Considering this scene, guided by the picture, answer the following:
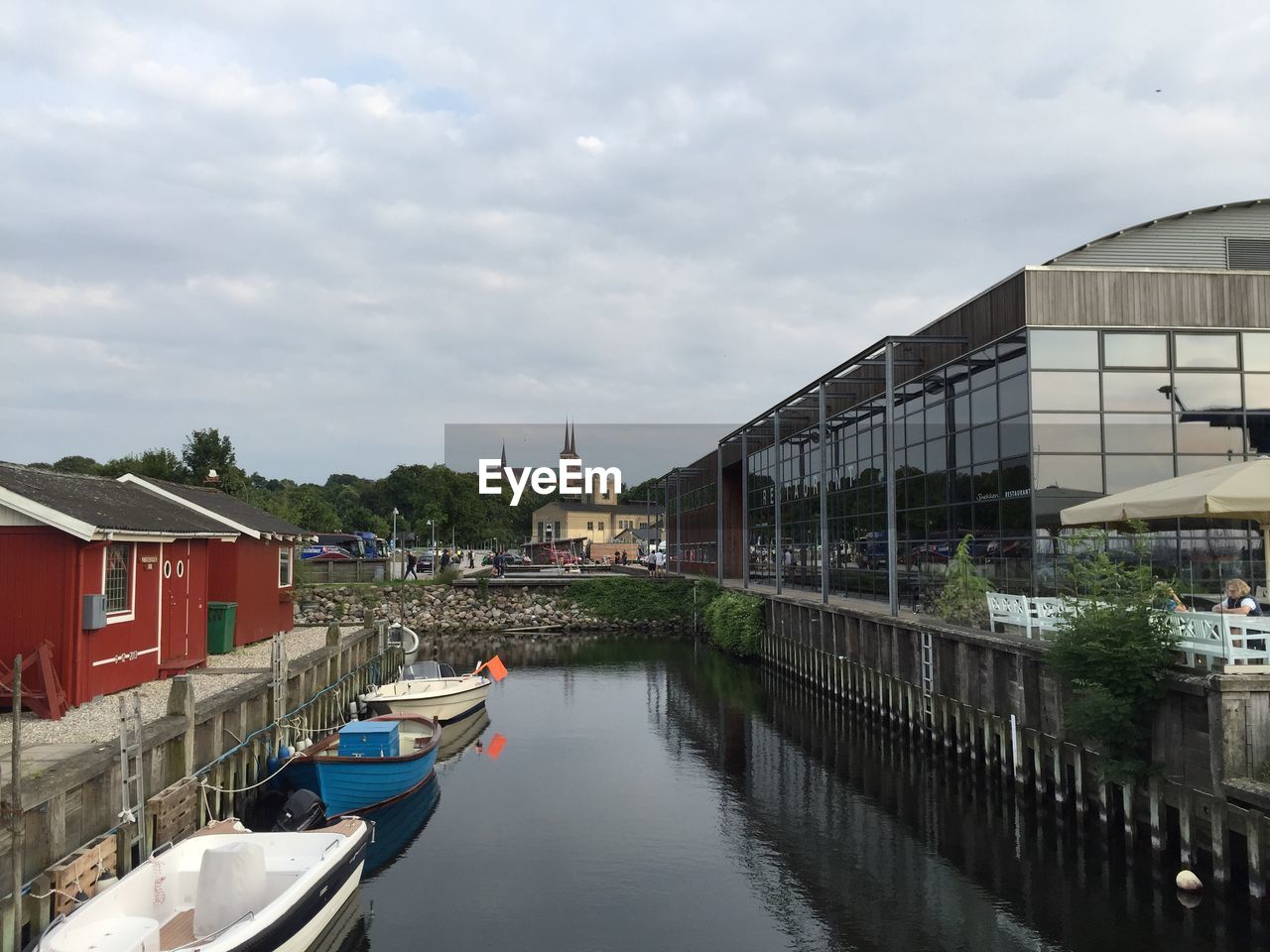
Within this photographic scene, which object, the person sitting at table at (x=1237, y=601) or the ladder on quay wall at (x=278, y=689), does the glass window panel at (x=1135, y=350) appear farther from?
the ladder on quay wall at (x=278, y=689)

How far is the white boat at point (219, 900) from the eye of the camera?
9773 mm

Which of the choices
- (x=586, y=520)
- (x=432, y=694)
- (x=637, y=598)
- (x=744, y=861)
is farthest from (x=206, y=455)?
(x=586, y=520)

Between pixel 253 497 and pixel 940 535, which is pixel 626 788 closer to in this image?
pixel 940 535

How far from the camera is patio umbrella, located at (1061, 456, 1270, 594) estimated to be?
13560mm

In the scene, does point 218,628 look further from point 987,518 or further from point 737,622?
point 737,622

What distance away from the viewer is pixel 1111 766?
14.3m

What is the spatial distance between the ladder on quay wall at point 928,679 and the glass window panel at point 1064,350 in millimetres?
7037

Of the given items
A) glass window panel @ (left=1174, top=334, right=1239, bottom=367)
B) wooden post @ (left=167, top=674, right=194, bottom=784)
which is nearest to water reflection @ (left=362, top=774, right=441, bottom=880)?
wooden post @ (left=167, top=674, right=194, bottom=784)

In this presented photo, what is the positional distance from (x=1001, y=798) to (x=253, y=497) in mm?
58836

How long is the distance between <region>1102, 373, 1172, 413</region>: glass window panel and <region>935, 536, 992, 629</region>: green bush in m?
5.21

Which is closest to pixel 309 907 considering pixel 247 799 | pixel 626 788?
pixel 247 799

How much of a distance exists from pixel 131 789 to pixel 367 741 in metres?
6.09

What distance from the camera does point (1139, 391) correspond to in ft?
78.9

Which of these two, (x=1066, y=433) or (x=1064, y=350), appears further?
(x=1064, y=350)
